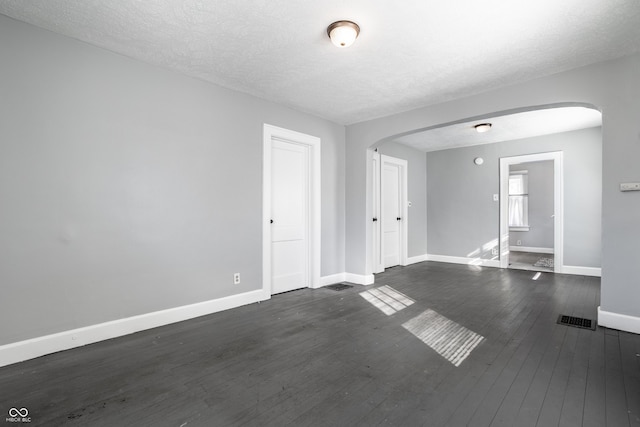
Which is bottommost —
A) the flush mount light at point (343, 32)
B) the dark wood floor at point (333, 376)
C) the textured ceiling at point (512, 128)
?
the dark wood floor at point (333, 376)

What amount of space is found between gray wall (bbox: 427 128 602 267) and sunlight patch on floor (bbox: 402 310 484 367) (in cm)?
397

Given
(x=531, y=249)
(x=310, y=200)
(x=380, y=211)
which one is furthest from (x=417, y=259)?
(x=531, y=249)

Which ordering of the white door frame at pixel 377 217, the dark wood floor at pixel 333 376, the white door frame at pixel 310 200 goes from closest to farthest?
the dark wood floor at pixel 333 376 < the white door frame at pixel 310 200 < the white door frame at pixel 377 217

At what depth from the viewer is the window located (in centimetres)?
906

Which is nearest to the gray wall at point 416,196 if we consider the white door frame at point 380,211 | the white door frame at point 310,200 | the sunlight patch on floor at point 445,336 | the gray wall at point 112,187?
the white door frame at point 380,211

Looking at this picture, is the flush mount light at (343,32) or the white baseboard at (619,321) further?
the white baseboard at (619,321)

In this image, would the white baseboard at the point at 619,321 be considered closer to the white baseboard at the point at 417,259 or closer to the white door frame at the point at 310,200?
the white door frame at the point at 310,200

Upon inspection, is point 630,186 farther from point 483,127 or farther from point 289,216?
point 289,216

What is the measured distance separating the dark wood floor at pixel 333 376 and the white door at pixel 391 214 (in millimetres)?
2934

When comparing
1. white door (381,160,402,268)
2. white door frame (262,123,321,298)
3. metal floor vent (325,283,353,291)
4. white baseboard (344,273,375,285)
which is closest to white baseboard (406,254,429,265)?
white door (381,160,402,268)

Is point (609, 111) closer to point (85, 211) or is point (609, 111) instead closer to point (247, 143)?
→ point (247, 143)

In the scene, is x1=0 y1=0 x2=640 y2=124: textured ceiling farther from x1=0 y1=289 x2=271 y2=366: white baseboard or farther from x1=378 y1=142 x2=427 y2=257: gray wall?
x1=378 y1=142 x2=427 y2=257: gray wall

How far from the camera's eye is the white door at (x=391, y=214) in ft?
20.5

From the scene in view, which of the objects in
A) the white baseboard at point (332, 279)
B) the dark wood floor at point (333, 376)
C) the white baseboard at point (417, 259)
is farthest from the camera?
the white baseboard at point (417, 259)
